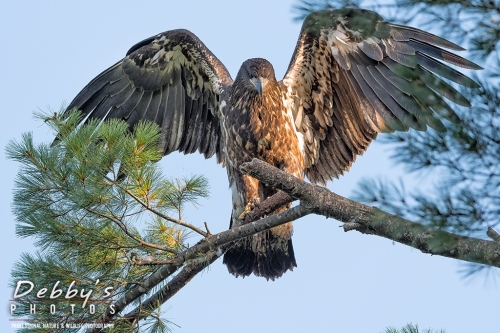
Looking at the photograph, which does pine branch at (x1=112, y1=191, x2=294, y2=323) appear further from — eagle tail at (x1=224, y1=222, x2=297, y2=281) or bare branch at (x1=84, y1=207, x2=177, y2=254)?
eagle tail at (x1=224, y1=222, x2=297, y2=281)

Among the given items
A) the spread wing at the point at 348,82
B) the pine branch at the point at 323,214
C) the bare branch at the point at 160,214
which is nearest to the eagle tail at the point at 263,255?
the spread wing at the point at 348,82

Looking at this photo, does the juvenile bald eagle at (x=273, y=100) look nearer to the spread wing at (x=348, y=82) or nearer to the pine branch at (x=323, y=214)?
the spread wing at (x=348, y=82)

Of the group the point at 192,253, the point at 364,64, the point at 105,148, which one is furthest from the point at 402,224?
the point at 364,64

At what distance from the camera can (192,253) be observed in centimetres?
421

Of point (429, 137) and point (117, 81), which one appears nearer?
point (429, 137)

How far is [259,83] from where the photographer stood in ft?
17.7

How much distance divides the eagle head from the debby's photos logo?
197 cm

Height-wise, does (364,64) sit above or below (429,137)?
above

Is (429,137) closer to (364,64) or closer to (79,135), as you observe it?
(79,135)

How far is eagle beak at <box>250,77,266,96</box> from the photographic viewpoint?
5.34m

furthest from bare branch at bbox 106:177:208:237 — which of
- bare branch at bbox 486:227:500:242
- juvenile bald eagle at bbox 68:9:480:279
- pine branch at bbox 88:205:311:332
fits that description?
bare branch at bbox 486:227:500:242

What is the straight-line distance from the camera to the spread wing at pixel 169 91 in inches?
236

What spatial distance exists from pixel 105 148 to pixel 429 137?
6.15 feet

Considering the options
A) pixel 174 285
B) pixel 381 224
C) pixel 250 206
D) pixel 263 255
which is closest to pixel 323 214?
pixel 381 224
